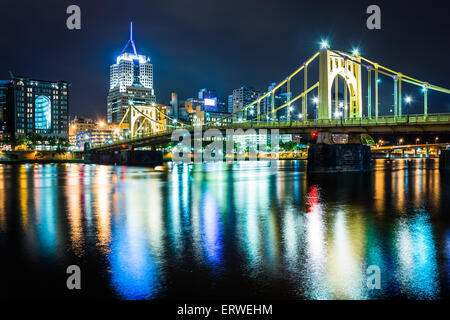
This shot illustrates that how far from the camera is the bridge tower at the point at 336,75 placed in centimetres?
4609

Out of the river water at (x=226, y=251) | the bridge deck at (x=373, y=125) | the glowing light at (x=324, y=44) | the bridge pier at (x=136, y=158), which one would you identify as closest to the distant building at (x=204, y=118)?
the bridge pier at (x=136, y=158)

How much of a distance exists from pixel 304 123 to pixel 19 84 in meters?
191

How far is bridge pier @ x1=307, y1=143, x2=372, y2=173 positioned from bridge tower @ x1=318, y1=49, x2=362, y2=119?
376cm

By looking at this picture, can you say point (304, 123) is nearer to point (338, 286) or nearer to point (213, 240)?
point (213, 240)

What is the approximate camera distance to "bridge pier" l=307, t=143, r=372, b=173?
45.8 metres

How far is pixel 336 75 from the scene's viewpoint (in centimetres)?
5059

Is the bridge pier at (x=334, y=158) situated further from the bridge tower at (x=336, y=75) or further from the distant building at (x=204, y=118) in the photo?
the distant building at (x=204, y=118)

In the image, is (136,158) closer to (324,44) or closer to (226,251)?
(324,44)

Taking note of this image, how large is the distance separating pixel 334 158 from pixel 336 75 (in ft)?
38.1

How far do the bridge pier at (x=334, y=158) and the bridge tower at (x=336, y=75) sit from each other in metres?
3.76

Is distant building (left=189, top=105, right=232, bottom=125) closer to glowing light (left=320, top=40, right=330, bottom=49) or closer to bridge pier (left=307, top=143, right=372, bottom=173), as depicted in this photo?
bridge pier (left=307, top=143, right=372, bottom=173)
